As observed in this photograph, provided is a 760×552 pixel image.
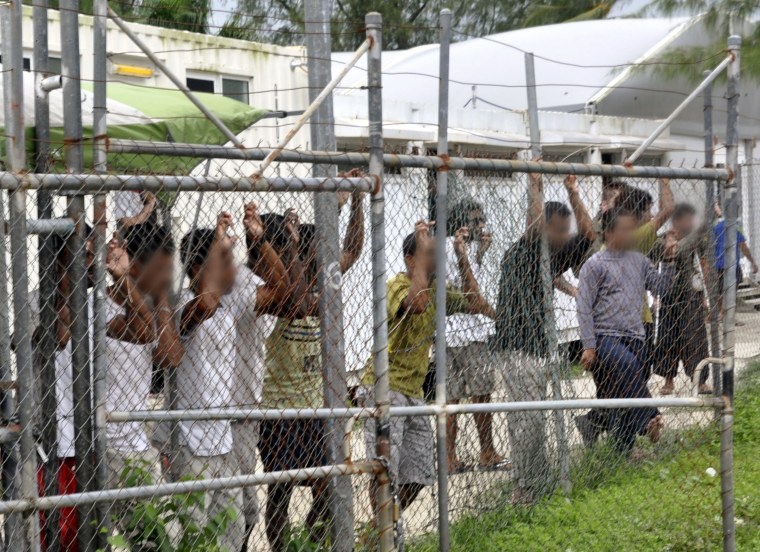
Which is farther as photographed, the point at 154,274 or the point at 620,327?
the point at 620,327

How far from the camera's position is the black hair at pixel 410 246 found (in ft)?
16.5

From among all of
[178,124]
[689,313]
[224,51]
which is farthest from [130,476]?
[224,51]

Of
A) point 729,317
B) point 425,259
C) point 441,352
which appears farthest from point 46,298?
point 729,317

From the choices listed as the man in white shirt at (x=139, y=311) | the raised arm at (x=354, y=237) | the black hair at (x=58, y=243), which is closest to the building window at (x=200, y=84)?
the raised arm at (x=354, y=237)

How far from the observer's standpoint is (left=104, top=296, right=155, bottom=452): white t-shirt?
434cm

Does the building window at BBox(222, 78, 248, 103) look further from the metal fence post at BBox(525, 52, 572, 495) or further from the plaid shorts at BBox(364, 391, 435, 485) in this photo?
the plaid shorts at BBox(364, 391, 435, 485)

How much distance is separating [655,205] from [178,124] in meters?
2.69

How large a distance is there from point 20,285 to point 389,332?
2.28 m

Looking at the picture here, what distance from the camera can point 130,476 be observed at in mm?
4109

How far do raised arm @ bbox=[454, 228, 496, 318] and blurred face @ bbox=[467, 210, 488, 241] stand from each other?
107 mm

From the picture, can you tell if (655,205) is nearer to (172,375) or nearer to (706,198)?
(706,198)

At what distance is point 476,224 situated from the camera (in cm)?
522

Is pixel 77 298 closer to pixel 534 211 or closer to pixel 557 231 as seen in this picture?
pixel 534 211

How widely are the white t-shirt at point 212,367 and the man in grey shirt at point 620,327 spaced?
7.22ft
